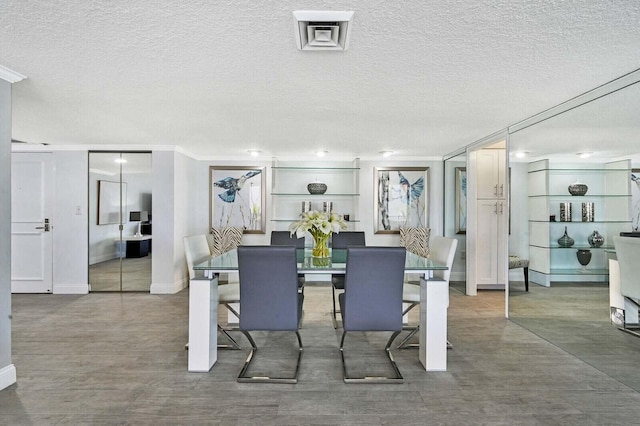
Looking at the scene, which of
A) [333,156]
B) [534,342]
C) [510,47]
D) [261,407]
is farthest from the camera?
[333,156]

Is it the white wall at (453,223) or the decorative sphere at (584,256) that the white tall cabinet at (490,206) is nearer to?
the white wall at (453,223)

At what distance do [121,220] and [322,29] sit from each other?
4596 millimetres

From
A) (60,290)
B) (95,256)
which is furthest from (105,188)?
(60,290)

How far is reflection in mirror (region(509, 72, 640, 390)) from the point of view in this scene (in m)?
2.50

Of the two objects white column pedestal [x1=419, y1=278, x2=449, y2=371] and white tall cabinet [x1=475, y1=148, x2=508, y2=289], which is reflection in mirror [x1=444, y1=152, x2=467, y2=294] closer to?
white tall cabinet [x1=475, y1=148, x2=508, y2=289]

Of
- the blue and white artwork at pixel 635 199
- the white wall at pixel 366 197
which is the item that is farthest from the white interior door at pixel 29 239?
the blue and white artwork at pixel 635 199

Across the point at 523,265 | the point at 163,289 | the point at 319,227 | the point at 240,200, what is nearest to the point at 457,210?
the point at 523,265

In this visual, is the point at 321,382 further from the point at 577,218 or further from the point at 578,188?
the point at 578,188

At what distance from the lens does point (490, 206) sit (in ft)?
17.0

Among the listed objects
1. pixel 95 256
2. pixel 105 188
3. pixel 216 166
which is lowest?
pixel 95 256

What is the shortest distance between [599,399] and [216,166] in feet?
18.3

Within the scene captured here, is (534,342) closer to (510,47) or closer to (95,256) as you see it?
(510,47)

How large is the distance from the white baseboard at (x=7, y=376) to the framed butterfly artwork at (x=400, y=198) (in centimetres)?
479

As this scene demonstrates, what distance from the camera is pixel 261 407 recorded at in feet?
7.04
